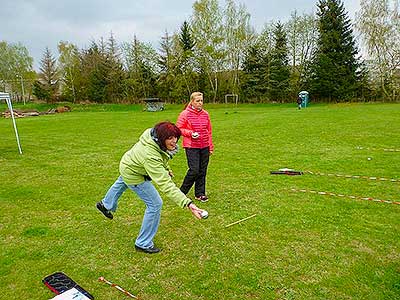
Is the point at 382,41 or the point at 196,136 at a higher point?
the point at 382,41

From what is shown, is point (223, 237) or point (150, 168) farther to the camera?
point (223, 237)

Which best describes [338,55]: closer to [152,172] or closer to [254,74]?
[254,74]

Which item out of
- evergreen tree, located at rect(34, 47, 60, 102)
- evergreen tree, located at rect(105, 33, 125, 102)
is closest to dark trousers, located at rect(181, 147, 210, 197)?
evergreen tree, located at rect(105, 33, 125, 102)

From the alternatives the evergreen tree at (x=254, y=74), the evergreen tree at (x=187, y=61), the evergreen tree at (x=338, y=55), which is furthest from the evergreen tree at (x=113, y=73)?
the evergreen tree at (x=338, y=55)

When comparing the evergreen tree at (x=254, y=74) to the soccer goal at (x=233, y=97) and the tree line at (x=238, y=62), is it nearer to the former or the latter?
the tree line at (x=238, y=62)

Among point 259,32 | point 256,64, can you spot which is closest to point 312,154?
point 256,64

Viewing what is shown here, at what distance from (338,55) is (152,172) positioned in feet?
118

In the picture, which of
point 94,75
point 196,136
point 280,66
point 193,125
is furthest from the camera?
point 94,75

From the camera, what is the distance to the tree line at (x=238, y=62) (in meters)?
34.4

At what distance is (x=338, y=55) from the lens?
34.3 metres

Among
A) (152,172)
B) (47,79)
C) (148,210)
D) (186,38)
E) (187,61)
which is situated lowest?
(148,210)

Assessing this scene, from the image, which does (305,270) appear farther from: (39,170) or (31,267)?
(39,170)

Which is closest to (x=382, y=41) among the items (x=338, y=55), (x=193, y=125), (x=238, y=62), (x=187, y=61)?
(x=338, y=55)

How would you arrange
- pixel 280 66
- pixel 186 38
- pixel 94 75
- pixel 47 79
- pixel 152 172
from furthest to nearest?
pixel 47 79, pixel 94 75, pixel 186 38, pixel 280 66, pixel 152 172
